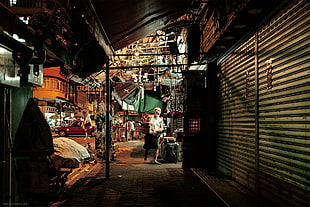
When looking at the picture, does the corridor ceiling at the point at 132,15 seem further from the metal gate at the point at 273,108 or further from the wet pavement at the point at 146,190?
the wet pavement at the point at 146,190

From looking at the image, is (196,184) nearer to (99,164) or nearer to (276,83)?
(276,83)

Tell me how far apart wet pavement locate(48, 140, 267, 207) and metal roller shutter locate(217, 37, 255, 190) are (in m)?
0.68

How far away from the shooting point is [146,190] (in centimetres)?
800

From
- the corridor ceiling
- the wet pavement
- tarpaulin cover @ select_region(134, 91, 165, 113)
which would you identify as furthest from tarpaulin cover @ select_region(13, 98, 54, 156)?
tarpaulin cover @ select_region(134, 91, 165, 113)

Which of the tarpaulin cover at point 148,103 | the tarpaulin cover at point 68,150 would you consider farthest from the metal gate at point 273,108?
the tarpaulin cover at point 148,103

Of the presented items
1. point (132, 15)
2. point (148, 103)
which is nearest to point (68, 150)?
point (132, 15)

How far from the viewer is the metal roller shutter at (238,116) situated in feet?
23.0

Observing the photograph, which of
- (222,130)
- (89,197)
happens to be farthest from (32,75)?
(222,130)

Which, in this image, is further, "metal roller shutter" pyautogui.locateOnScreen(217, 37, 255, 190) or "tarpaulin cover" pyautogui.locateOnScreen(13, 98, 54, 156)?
"metal roller shutter" pyautogui.locateOnScreen(217, 37, 255, 190)

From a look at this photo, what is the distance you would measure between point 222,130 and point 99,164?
22.0ft

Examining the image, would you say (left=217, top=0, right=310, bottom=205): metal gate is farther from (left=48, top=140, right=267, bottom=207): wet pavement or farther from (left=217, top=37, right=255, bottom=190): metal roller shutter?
(left=48, top=140, right=267, bottom=207): wet pavement

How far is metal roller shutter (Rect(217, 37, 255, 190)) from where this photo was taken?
7.01 metres

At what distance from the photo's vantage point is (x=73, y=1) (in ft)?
22.4

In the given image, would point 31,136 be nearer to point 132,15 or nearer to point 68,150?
point 68,150
